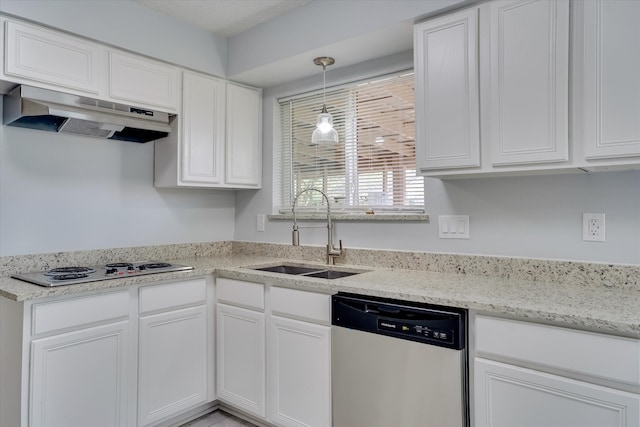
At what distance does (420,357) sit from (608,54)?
1348mm

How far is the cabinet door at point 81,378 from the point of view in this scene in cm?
177

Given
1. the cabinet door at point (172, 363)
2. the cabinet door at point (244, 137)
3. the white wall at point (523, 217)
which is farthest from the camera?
the cabinet door at point (244, 137)

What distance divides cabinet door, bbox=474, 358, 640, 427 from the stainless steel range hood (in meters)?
2.18

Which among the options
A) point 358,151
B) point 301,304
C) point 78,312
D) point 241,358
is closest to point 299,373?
point 301,304

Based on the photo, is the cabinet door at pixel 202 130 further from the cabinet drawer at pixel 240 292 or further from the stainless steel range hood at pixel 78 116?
the cabinet drawer at pixel 240 292

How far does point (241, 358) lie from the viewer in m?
2.31

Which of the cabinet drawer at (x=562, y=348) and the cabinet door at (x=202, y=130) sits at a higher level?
the cabinet door at (x=202, y=130)

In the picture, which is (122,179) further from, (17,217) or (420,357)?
(420,357)

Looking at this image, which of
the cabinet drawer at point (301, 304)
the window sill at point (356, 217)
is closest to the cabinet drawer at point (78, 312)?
the cabinet drawer at point (301, 304)

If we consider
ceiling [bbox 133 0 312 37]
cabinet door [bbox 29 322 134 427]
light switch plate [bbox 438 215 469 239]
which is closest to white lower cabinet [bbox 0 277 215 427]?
cabinet door [bbox 29 322 134 427]

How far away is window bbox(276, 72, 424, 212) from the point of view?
8.12 ft

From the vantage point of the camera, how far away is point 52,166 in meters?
2.31

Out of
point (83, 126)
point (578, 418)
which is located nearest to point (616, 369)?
point (578, 418)

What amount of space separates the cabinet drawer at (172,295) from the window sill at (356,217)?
80 cm
